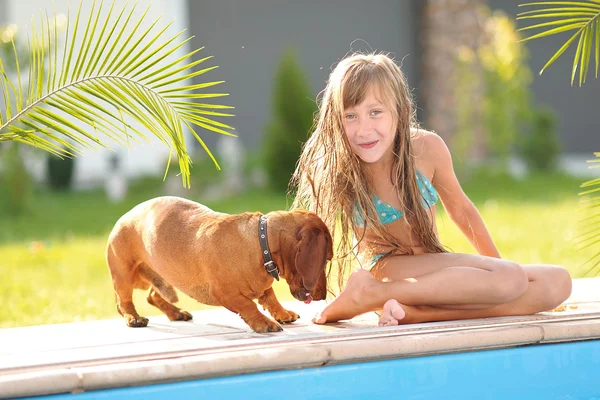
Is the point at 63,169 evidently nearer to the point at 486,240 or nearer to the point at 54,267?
the point at 54,267

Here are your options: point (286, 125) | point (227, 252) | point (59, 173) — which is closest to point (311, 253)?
point (227, 252)

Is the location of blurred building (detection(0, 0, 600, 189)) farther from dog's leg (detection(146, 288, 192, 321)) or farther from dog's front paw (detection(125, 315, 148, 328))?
dog's front paw (detection(125, 315, 148, 328))

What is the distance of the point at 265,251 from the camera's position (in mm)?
3207

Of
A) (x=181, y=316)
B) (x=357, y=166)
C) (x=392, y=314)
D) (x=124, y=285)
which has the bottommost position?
(x=181, y=316)

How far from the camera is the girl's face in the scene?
3.72m

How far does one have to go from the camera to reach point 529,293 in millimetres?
3637

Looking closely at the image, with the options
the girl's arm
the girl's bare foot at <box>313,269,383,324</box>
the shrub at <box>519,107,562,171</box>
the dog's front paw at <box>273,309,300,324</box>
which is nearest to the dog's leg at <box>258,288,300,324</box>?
the dog's front paw at <box>273,309,300,324</box>

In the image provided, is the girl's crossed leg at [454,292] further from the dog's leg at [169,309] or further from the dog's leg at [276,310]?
the dog's leg at [169,309]

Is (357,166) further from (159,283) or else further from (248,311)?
(159,283)

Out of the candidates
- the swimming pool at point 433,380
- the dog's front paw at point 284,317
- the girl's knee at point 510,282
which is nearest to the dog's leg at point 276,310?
the dog's front paw at point 284,317

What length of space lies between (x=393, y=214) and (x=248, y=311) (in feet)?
3.06

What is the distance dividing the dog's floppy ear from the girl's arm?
1.04 meters

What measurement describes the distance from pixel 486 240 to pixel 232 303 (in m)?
1.49

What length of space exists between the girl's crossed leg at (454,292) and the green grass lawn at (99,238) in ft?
4.97
